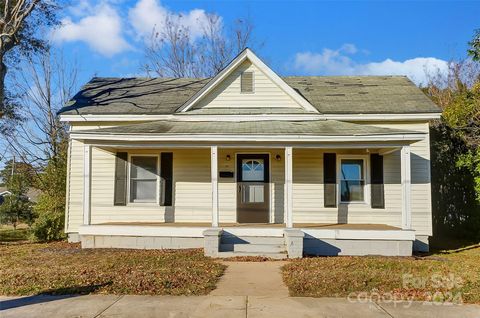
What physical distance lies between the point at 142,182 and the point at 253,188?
336 centimetres

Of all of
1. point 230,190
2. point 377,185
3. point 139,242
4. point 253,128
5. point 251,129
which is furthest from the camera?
point 230,190

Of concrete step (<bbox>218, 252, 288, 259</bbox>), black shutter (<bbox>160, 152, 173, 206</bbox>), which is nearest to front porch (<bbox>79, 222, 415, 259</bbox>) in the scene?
concrete step (<bbox>218, 252, 288, 259</bbox>)

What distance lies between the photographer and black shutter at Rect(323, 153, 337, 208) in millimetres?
11711

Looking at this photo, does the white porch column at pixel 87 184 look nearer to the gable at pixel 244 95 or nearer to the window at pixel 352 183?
the gable at pixel 244 95

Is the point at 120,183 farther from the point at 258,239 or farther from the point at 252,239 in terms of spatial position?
the point at 258,239

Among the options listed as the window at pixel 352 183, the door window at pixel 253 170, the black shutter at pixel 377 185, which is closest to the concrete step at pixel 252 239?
the door window at pixel 253 170

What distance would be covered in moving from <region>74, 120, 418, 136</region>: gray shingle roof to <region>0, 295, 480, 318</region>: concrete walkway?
511 cm

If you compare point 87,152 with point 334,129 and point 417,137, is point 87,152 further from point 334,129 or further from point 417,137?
point 417,137

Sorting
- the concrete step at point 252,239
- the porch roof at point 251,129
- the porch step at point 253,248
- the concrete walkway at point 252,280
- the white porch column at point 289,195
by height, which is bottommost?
the concrete walkway at point 252,280

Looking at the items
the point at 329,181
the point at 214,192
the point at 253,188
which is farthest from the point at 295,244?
the point at 329,181

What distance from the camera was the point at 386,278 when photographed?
281 inches

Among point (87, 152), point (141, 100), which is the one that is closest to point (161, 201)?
point (87, 152)

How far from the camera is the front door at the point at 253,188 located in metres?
11.8

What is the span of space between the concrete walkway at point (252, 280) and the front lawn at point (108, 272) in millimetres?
226
